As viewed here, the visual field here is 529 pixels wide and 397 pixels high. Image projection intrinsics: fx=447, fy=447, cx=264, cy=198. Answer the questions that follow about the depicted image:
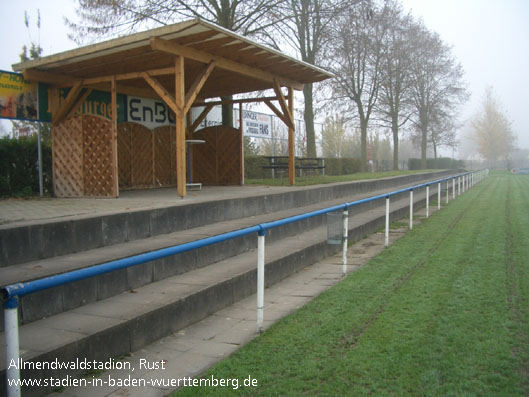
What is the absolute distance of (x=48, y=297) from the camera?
4.02m

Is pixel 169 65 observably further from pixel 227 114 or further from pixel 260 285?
pixel 260 285

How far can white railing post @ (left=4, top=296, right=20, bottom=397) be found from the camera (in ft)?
7.37

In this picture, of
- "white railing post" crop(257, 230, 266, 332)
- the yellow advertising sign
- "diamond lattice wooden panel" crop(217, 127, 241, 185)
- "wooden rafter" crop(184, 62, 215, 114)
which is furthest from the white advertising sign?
"white railing post" crop(257, 230, 266, 332)

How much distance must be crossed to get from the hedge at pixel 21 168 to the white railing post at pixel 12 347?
8.86 meters

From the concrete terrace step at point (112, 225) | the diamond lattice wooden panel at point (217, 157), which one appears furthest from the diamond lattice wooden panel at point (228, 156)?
the concrete terrace step at point (112, 225)

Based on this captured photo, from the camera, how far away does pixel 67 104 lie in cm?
1040

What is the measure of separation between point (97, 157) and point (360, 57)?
21.2 metres

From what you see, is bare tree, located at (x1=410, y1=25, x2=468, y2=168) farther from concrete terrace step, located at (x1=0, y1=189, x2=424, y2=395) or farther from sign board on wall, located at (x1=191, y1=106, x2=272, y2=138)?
concrete terrace step, located at (x1=0, y1=189, x2=424, y2=395)

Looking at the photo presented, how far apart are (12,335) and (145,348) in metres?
1.85

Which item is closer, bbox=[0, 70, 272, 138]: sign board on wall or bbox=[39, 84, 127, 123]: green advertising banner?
bbox=[0, 70, 272, 138]: sign board on wall

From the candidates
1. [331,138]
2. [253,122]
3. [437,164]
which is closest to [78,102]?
[253,122]

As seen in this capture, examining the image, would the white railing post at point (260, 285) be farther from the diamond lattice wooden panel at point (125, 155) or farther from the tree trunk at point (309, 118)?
the tree trunk at point (309, 118)

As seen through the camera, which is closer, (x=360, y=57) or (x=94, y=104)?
(x=94, y=104)

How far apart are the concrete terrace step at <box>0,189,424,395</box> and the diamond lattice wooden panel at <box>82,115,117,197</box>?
14.9 ft
